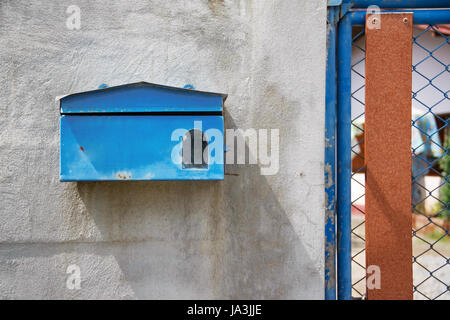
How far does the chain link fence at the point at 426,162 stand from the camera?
165 centimetres

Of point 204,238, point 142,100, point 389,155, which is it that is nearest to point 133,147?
point 142,100

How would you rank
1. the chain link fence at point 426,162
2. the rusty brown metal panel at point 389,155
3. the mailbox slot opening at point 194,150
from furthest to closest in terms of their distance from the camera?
the chain link fence at point 426,162
the rusty brown metal panel at point 389,155
the mailbox slot opening at point 194,150

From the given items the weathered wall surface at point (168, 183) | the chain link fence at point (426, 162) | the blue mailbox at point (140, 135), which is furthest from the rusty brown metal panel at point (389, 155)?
the blue mailbox at point (140, 135)

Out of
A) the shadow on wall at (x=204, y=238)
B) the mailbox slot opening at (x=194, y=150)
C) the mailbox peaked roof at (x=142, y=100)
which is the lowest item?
the shadow on wall at (x=204, y=238)

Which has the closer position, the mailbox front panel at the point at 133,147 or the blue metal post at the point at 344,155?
the mailbox front panel at the point at 133,147

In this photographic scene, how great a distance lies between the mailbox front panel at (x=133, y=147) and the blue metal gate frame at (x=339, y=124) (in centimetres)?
50

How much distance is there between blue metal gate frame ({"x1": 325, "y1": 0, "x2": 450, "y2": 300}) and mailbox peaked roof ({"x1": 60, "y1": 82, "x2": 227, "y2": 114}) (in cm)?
50

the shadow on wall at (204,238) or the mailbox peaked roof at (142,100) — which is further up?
the mailbox peaked roof at (142,100)

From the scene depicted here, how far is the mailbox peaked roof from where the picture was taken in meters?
1.29

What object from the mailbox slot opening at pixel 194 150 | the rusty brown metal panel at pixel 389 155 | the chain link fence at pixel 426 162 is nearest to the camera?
the mailbox slot opening at pixel 194 150

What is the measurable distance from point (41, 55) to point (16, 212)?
65cm

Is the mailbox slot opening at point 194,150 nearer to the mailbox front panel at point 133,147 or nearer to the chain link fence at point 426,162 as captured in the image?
the mailbox front panel at point 133,147

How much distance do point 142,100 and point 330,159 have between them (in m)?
0.78
